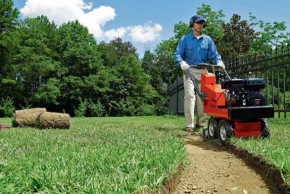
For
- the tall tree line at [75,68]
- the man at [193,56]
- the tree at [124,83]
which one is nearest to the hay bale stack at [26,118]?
the man at [193,56]

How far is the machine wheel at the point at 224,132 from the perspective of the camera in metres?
5.32

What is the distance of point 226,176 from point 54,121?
524 centimetres

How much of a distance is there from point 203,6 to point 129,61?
476 inches

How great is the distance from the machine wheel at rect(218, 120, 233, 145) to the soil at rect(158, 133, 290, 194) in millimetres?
397

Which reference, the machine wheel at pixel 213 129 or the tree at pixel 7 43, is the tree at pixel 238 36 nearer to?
the tree at pixel 7 43

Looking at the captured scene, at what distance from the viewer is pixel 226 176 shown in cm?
371

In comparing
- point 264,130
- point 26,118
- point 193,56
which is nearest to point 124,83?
point 26,118

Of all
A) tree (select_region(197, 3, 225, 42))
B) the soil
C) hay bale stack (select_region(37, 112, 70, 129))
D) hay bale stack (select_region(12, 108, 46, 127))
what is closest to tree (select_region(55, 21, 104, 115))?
tree (select_region(197, 3, 225, 42))

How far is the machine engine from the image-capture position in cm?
526

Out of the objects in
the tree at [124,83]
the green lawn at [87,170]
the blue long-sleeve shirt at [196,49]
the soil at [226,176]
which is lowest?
the soil at [226,176]

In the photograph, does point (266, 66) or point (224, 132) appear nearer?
point (224, 132)

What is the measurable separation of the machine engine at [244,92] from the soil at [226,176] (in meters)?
0.73

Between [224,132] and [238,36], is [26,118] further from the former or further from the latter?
[238,36]

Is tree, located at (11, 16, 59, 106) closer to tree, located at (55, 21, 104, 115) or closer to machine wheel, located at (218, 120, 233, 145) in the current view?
tree, located at (55, 21, 104, 115)
